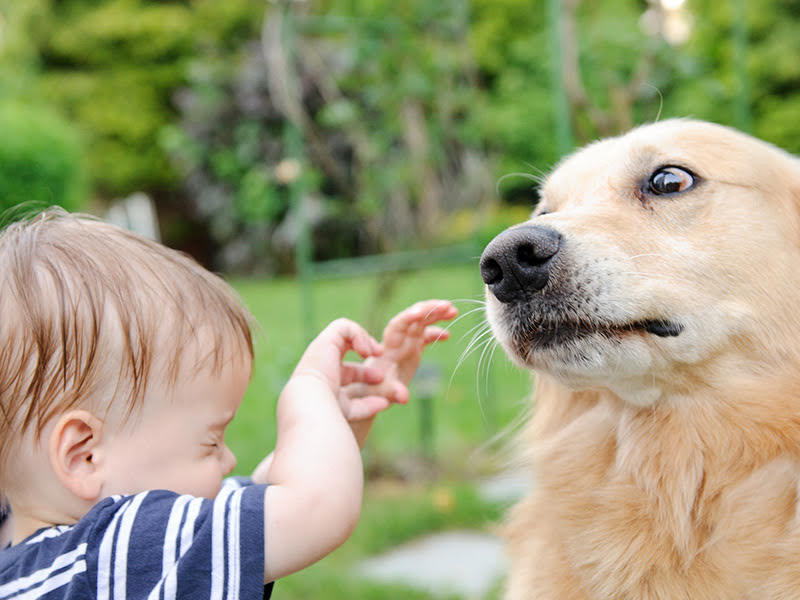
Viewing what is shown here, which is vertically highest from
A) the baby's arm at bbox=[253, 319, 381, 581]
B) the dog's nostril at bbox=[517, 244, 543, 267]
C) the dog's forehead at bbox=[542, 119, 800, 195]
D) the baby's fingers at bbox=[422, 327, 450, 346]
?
the dog's forehead at bbox=[542, 119, 800, 195]

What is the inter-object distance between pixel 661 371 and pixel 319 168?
13.0ft

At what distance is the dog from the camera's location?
1433 mm

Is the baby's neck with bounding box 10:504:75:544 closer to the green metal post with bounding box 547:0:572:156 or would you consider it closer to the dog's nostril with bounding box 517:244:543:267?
the dog's nostril with bounding box 517:244:543:267

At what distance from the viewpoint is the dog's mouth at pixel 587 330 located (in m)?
1.47

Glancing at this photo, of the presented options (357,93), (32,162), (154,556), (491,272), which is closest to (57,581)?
(154,556)

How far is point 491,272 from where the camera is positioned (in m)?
1.51

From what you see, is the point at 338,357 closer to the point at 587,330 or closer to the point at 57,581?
the point at 587,330

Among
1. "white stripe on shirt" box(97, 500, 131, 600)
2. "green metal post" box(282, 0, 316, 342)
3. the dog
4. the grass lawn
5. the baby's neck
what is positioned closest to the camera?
"white stripe on shirt" box(97, 500, 131, 600)

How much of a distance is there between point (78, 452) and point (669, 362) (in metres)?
1.08

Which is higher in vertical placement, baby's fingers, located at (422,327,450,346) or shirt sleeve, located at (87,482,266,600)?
baby's fingers, located at (422,327,450,346)

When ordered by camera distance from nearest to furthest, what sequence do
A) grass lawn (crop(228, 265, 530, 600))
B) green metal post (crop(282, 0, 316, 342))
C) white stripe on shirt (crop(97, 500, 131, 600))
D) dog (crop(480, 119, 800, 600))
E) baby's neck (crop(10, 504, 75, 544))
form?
white stripe on shirt (crop(97, 500, 131, 600)) < baby's neck (crop(10, 504, 75, 544)) < dog (crop(480, 119, 800, 600)) < grass lawn (crop(228, 265, 530, 600)) < green metal post (crop(282, 0, 316, 342))

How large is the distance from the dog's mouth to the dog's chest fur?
0.20 metres

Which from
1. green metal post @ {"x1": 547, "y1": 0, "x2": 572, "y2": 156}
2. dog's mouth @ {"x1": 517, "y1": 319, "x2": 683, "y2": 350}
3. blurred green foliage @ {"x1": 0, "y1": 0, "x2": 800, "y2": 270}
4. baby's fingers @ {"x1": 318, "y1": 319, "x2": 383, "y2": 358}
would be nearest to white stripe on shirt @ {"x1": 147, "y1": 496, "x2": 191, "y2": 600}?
baby's fingers @ {"x1": 318, "y1": 319, "x2": 383, "y2": 358}

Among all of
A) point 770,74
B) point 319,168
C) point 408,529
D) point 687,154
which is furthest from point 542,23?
point 687,154
